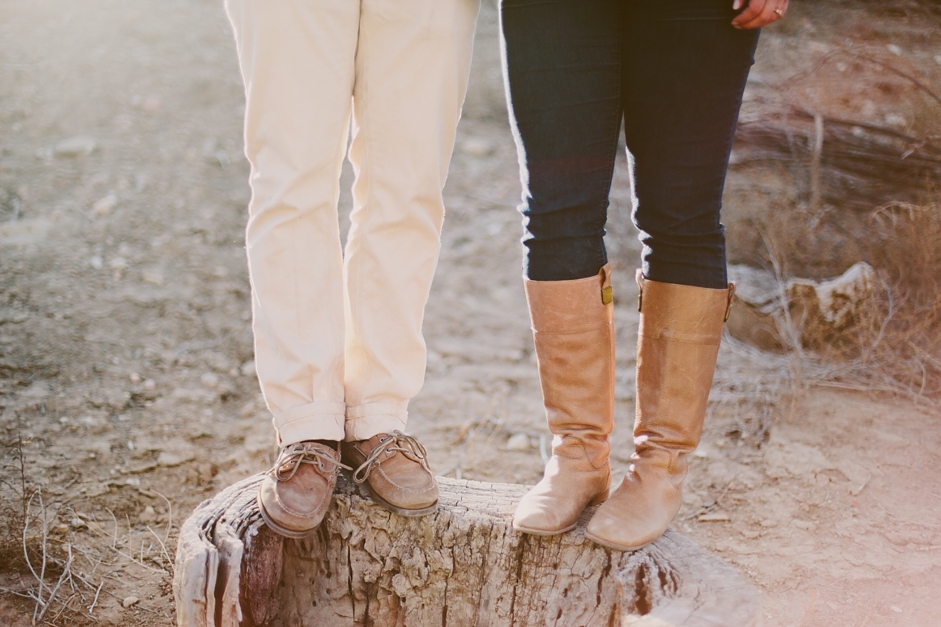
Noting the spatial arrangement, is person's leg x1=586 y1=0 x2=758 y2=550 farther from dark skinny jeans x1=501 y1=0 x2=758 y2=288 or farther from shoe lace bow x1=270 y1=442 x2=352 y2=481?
shoe lace bow x1=270 y1=442 x2=352 y2=481

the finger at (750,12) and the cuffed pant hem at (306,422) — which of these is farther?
the cuffed pant hem at (306,422)

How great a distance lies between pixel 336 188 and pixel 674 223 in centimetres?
62

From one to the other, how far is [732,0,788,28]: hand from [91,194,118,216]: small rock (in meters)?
3.07

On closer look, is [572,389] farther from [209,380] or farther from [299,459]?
[209,380]

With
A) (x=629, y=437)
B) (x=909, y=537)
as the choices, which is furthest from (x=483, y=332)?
(x=909, y=537)

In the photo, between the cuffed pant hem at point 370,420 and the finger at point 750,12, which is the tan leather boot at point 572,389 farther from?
the finger at point 750,12

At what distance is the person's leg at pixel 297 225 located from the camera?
1.28 metres

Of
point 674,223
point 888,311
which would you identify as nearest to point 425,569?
point 674,223

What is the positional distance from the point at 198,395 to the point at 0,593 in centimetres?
96

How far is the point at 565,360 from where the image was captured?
4.53ft

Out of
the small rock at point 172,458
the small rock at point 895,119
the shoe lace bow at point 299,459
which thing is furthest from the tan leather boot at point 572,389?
the small rock at point 895,119

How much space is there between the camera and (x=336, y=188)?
1.40m

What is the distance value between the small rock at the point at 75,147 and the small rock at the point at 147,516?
2.33 metres

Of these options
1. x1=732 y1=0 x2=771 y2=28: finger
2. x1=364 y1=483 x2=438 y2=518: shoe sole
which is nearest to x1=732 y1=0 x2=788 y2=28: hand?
x1=732 y1=0 x2=771 y2=28: finger
